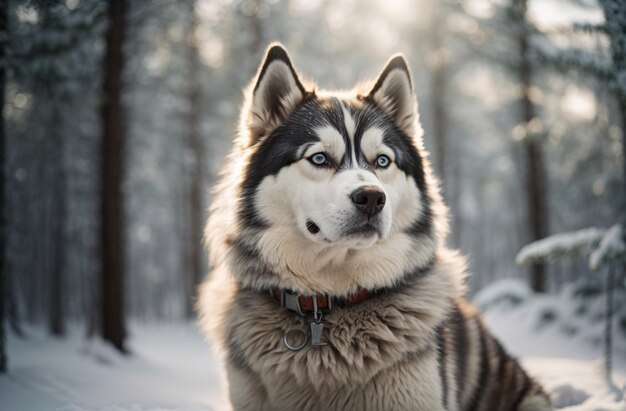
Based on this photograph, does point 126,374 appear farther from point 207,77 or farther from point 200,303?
point 207,77

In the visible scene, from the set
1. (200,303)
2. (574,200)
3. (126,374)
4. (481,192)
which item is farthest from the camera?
(481,192)

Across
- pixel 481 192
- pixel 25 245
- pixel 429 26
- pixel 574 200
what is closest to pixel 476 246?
pixel 481 192

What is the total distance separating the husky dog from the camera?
270 cm

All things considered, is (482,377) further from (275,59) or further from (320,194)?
(275,59)

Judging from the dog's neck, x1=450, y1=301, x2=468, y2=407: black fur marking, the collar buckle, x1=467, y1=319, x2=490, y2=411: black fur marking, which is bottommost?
x1=467, y1=319, x2=490, y2=411: black fur marking

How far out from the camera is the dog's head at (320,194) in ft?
9.20

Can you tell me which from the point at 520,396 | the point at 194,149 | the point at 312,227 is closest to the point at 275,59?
the point at 312,227

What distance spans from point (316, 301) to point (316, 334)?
0.24m

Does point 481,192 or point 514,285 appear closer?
point 514,285

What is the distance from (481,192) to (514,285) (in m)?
20.4

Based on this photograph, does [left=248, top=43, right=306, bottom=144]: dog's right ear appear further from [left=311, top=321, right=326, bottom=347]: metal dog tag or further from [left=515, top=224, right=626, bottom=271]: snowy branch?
[left=515, top=224, right=626, bottom=271]: snowy branch

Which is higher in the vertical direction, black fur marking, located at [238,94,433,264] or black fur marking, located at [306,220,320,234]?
black fur marking, located at [238,94,433,264]

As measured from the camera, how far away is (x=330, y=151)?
118 inches

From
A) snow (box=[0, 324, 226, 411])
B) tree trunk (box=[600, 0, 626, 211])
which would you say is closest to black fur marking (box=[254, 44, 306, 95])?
snow (box=[0, 324, 226, 411])
